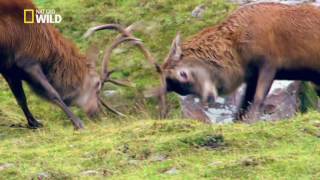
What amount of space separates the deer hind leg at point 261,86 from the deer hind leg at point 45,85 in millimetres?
1904

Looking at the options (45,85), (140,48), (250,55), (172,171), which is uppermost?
(172,171)

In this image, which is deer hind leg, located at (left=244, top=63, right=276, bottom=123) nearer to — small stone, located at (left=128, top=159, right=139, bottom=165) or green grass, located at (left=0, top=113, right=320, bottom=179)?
green grass, located at (left=0, top=113, right=320, bottom=179)

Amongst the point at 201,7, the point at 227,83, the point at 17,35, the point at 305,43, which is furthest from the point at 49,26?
the point at 201,7

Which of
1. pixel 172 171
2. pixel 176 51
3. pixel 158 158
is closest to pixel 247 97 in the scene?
pixel 176 51

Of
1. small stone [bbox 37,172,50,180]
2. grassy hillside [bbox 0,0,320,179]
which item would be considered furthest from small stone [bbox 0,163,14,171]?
small stone [bbox 37,172,50,180]

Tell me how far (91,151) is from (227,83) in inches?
128

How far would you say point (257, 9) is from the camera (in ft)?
36.7

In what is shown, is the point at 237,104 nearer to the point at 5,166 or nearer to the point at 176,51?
the point at 176,51

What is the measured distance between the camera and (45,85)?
1095 centimetres

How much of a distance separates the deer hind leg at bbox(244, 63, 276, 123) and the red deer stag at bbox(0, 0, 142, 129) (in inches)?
65.6

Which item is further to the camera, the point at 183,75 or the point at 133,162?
the point at 183,75

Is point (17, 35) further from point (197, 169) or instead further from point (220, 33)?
point (197, 169)

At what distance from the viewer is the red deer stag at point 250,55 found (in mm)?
10906

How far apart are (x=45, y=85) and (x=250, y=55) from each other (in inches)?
90.6
